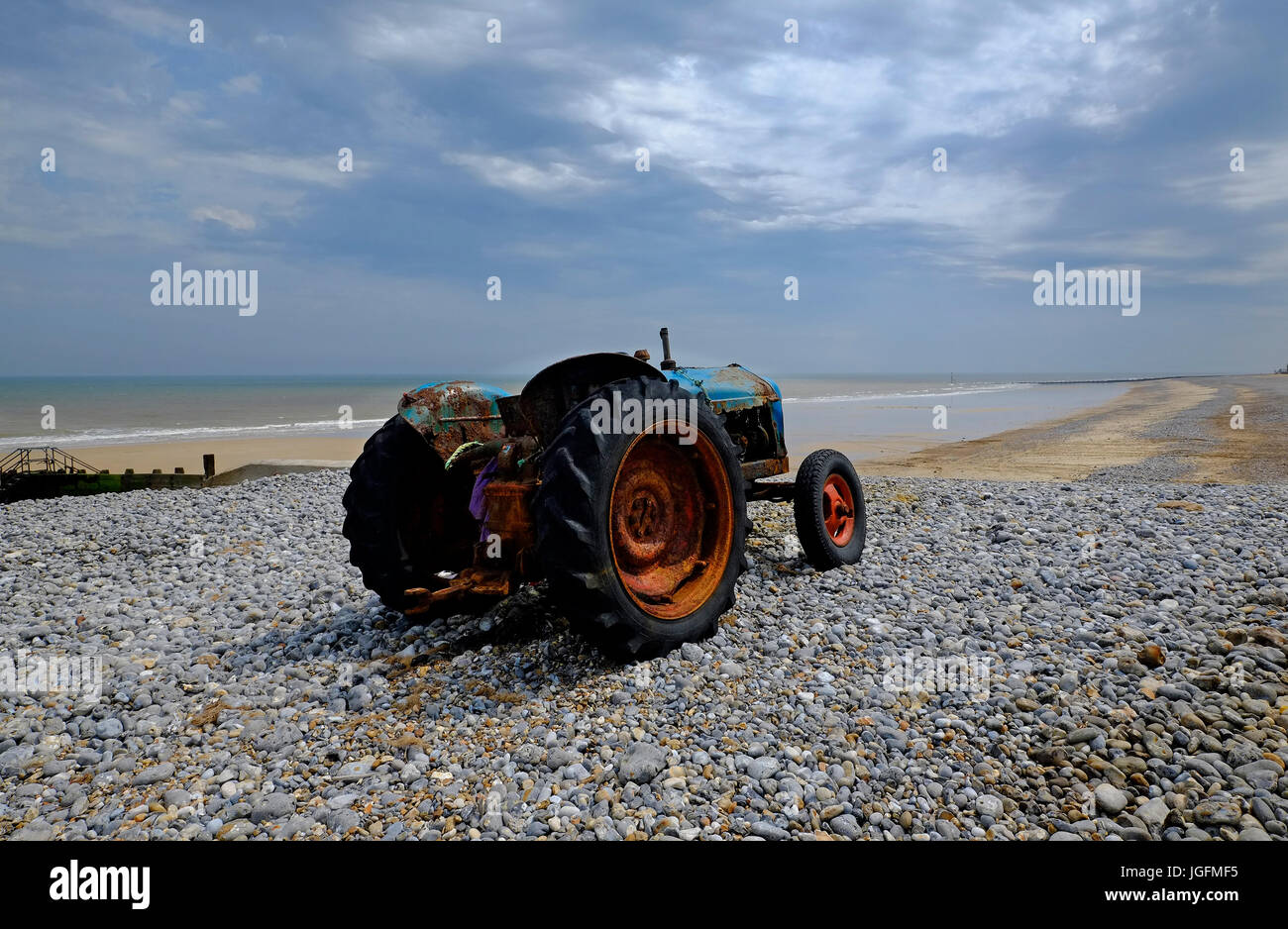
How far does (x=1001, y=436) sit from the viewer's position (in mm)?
22641

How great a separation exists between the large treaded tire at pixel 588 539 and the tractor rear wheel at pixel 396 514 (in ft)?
4.59

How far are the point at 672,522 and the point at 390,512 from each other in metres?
1.86

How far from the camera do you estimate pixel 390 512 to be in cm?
485

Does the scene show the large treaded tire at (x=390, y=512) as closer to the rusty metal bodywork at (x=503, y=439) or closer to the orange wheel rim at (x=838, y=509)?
the rusty metal bodywork at (x=503, y=439)

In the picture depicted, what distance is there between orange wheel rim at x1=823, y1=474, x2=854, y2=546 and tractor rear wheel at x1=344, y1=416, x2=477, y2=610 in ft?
10.9

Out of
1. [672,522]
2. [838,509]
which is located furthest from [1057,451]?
[672,522]

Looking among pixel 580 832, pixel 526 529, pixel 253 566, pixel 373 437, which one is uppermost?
pixel 373 437

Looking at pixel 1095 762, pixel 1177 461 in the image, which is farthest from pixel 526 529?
pixel 1177 461

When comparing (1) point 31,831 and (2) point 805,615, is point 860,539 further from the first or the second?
(1) point 31,831

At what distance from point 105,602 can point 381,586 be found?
9.18 ft

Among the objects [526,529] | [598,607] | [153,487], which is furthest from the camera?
[153,487]

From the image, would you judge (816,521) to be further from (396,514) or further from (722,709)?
(396,514)

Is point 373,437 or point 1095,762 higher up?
point 373,437

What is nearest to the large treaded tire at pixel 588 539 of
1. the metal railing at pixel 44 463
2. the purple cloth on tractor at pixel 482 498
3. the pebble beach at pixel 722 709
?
the pebble beach at pixel 722 709
